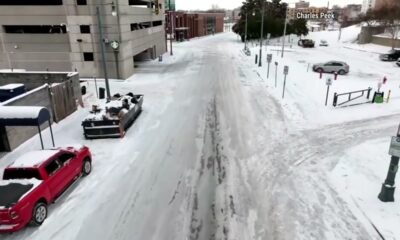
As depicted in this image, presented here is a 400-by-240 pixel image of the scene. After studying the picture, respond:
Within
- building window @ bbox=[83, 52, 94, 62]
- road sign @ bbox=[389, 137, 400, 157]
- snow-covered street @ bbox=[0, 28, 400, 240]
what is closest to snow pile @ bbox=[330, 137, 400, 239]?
snow-covered street @ bbox=[0, 28, 400, 240]

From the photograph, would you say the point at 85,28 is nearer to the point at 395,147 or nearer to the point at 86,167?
the point at 86,167

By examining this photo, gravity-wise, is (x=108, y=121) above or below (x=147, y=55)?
below

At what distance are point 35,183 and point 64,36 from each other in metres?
25.6

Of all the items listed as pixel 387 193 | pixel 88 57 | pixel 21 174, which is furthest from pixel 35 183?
pixel 88 57

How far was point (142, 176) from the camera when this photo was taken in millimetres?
11875

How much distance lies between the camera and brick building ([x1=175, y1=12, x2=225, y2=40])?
8269 cm

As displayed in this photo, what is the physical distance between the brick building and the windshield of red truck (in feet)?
248

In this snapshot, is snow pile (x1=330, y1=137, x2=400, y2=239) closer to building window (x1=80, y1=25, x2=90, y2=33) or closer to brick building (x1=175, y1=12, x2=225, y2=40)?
building window (x1=80, y1=25, x2=90, y2=33)

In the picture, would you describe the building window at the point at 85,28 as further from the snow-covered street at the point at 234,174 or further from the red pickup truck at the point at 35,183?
the red pickup truck at the point at 35,183

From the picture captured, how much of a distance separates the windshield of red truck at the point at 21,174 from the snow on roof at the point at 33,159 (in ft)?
Answer: 0.50

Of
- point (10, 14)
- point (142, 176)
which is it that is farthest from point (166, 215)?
point (10, 14)

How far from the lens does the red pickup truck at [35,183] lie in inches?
329

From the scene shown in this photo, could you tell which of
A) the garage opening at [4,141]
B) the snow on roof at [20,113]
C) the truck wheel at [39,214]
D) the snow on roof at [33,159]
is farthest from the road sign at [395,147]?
the garage opening at [4,141]

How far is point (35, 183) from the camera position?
30.2ft
